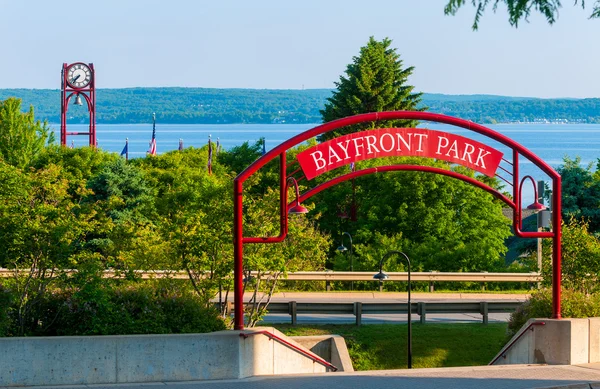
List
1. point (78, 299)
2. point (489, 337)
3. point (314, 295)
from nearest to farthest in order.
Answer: point (78, 299) < point (489, 337) < point (314, 295)

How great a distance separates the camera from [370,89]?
81.3m

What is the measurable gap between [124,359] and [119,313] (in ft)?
4.30

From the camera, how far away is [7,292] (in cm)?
1608

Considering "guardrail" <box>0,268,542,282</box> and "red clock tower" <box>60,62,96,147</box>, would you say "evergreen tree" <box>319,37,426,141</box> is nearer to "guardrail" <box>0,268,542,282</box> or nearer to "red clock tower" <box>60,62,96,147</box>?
"red clock tower" <box>60,62,96,147</box>

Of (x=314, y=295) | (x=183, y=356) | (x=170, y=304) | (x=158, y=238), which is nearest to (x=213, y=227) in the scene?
(x=158, y=238)

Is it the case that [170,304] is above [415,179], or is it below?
below

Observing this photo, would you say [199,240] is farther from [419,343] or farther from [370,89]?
[370,89]

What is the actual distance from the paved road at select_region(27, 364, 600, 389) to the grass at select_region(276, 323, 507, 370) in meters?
9.41

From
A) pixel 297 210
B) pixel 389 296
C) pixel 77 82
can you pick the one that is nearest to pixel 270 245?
pixel 297 210

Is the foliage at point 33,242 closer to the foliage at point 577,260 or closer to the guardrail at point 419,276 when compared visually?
the foliage at point 577,260

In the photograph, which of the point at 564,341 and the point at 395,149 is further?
the point at 395,149

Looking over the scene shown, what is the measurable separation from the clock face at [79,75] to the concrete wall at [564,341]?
76.2 metres

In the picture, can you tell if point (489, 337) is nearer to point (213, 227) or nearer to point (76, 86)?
point (213, 227)

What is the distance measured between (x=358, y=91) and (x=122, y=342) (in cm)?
6746
